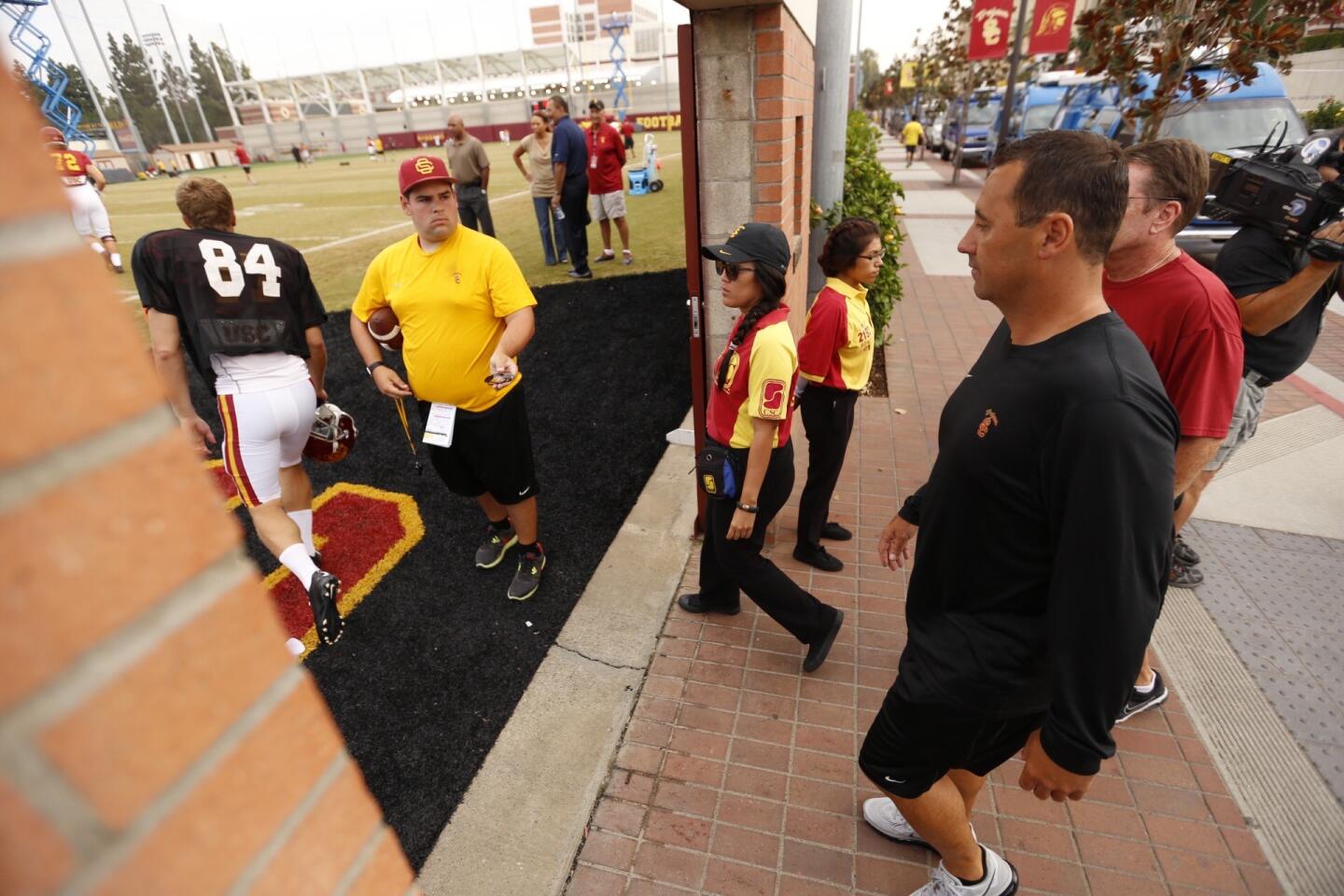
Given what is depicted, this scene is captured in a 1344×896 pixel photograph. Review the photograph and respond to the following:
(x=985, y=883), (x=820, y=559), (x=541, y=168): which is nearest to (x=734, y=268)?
(x=820, y=559)

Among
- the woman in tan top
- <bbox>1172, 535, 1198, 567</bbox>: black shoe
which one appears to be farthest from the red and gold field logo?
the woman in tan top

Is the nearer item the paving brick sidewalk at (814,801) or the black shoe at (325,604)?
the paving brick sidewalk at (814,801)

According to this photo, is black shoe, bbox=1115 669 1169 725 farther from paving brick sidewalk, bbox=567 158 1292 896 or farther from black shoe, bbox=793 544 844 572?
black shoe, bbox=793 544 844 572

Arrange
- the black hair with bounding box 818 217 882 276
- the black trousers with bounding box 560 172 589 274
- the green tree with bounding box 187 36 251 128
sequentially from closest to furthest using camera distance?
the black hair with bounding box 818 217 882 276 < the black trousers with bounding box 560 172 589 274 < the green tree with bounding box 187 36 251 128

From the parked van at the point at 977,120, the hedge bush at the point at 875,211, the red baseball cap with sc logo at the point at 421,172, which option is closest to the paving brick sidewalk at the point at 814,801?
the red baseball cap with sc logo at the point at 421,172

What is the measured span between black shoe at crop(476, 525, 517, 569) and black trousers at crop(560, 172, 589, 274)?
601 centimetres

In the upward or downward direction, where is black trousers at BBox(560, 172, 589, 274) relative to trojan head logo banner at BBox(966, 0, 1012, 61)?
downward

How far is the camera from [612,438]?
5512 mm

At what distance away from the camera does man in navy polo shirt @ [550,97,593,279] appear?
28.4ft

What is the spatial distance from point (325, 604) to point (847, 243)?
3278 millimetres

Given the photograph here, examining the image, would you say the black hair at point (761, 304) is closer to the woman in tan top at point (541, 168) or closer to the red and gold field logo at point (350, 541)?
the red and gold field logo at point (350, 541)

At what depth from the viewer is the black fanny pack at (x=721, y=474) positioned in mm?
2898

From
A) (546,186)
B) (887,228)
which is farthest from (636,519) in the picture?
(546,186)

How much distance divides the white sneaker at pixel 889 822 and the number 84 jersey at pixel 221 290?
3438 millimetres
